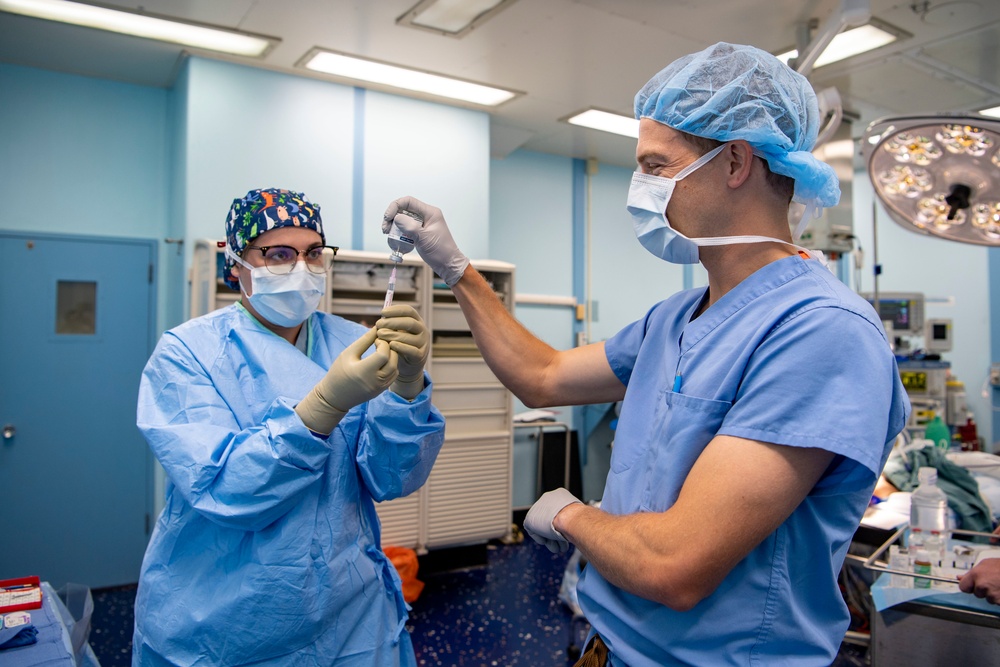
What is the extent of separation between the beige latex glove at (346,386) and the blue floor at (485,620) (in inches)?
79.3

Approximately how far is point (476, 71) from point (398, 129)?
0.65 m

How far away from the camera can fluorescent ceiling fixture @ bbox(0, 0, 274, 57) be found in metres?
2.98

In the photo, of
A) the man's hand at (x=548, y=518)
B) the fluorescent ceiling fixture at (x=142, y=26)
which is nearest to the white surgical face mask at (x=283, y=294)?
the man's hand at (x=548, y=518)

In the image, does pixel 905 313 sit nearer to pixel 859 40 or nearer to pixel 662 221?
pixel 859 40

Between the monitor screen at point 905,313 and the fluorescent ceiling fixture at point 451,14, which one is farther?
the monitor screen at point 905,313

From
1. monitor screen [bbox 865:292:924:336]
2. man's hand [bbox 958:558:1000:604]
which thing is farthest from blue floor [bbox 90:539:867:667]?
monitor screen [bbox 865:292:924:336]

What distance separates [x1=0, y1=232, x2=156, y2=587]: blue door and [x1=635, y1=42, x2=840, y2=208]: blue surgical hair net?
354 centimetres

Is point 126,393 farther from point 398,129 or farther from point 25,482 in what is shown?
point 398,129

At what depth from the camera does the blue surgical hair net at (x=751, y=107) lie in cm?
99

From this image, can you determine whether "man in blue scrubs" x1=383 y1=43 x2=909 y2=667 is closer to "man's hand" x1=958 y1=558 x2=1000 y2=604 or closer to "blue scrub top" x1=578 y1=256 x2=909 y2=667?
"blue scrub top" x1=578 y1=256 x2=909 y2=667

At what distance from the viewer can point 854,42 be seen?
11.3 ft

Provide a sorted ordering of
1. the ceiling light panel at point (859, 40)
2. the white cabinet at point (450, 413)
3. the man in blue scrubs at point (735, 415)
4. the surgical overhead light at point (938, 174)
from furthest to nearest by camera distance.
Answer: the white cabinet at point (450, 413)
the ceiling light panel at point (859, 40)
the surgical overhead light at point (938, 174)
the man in blue scrubs at point (735, 415)

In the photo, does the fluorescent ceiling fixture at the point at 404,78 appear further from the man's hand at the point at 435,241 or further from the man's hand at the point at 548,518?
the man's hand at the point at 548,518

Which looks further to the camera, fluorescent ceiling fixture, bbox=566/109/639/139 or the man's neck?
fluorescent ceiling fixture, bbox=566/109/639/139
